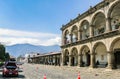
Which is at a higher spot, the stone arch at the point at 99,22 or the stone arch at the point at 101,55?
the stone arch at the point at 99,22

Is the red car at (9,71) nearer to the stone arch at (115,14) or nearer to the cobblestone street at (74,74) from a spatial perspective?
the cobblestone street at (74,74)

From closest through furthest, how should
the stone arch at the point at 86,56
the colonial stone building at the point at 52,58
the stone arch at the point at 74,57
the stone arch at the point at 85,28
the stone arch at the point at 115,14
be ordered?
the stone arch at the point at 115,14, the stone arch at the point at 85,28, the stone arch at the point at 86,56, the stone arch at the point at 74,57, the colonial stone building at the point at 52,58

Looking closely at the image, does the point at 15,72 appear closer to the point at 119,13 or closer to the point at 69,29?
the point at 119,13

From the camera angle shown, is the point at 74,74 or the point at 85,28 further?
the point at 85,28

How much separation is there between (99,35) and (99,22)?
6131 millimetres

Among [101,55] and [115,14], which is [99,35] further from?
[101,55]

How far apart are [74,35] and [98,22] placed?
14371 mm

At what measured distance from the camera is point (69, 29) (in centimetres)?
5184

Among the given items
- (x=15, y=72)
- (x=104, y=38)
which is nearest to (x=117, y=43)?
(x=104, y=38)

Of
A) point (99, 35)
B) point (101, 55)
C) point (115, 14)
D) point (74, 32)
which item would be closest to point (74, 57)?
point (74, 32)

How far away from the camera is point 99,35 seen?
35562 millimetres

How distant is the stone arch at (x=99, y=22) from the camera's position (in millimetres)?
37938

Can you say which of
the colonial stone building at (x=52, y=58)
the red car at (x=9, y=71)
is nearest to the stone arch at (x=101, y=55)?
the red car at (x=9, y=71)

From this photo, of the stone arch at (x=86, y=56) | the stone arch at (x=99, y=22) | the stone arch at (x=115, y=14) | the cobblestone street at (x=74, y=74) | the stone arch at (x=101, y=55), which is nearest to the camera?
the cobblestone street at (x=74, y=74)
